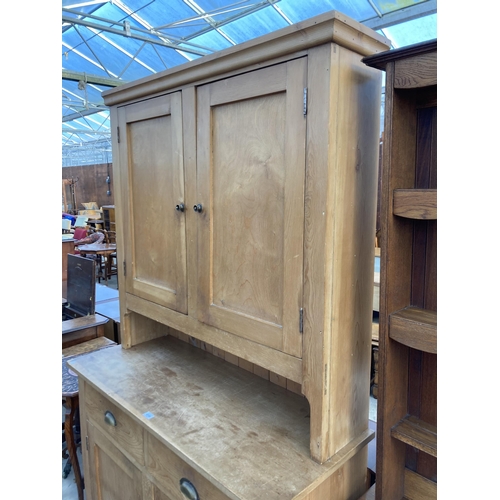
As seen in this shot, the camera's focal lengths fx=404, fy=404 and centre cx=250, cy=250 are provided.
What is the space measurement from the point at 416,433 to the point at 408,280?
0.37 m

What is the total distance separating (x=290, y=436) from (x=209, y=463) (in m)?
0.24

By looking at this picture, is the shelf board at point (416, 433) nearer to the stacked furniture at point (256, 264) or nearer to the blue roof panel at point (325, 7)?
the stacked furniture at point (256, 264)

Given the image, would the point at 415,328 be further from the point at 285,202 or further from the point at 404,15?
the point at 404,15

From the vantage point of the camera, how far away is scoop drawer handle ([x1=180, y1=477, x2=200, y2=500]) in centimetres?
109

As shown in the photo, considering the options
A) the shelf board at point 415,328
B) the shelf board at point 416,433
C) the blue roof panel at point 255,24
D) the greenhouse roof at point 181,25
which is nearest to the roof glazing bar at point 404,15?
the greenhouse roof at point 181,25

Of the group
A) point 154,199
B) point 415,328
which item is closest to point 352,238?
point 415,328

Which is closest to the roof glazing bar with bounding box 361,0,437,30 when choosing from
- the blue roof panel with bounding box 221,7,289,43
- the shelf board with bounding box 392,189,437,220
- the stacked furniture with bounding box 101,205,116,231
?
the blue roof panel with bounding box 221,7,289,43

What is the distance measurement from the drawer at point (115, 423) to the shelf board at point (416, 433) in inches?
30.8

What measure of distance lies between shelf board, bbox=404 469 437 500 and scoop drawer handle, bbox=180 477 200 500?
0.56 m

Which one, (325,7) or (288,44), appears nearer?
(288,44)

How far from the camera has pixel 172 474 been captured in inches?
46.2
